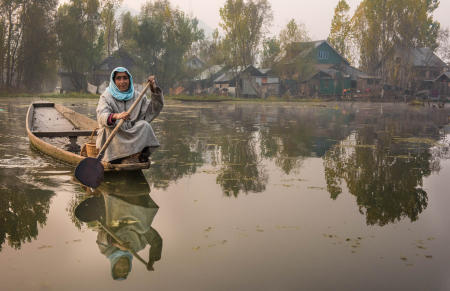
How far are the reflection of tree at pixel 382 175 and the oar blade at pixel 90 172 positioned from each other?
2.92 metres

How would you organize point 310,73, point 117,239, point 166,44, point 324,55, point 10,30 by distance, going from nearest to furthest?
1. point 117,239
2. point 10,30
3. point 166,44
4. point 310,73
5. point 324,55

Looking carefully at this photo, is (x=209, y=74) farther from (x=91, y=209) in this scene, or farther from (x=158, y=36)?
(x=91, y=209)

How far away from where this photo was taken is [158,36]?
4550 cm

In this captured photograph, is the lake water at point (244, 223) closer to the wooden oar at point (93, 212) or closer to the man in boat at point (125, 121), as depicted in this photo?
the wooden oar at point (93, 212)

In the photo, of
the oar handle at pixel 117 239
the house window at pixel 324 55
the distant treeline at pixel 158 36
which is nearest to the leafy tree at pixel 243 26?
the distant treeline at pixel 158 36

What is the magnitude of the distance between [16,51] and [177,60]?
1670 centimetres

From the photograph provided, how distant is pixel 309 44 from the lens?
48750mm

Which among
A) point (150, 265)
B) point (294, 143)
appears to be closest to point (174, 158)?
point (294, 143)

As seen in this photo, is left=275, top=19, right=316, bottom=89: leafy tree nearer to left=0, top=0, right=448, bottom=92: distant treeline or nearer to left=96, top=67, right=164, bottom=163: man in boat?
left=0, top=0, right=448, bottom=92: distant treeline

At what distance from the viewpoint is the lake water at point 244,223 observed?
3.04 m

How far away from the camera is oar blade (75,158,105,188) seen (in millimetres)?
5324

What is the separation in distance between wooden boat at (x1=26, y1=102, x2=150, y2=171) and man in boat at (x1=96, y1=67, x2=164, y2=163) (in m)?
0.25

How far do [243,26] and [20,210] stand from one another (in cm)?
4235

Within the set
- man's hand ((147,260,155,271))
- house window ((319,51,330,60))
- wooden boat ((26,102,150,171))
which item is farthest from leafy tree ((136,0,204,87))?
man's hand ((147,260,155,271))
